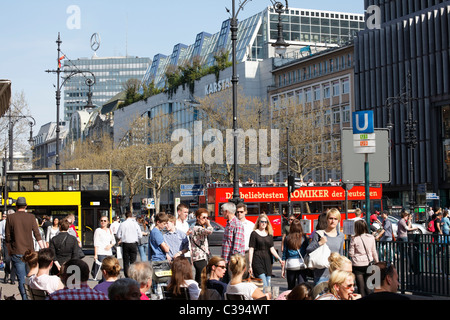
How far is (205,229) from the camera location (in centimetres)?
1184

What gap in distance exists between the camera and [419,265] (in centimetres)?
1388

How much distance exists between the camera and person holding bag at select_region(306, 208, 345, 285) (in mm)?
10797

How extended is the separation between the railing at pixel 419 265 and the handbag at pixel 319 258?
3.24m

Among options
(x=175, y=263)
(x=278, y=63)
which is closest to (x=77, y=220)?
(x=175, y=263)

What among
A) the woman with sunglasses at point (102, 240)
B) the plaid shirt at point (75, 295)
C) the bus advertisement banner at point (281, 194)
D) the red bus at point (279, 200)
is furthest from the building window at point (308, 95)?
the plaid shirt at point (75, 295)

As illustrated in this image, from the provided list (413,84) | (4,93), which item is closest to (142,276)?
(4,93)

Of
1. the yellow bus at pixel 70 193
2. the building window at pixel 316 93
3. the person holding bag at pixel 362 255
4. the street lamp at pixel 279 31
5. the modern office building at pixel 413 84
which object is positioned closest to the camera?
the person holding bag at pixel 362 255

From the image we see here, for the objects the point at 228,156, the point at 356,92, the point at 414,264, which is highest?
the point at 356,92

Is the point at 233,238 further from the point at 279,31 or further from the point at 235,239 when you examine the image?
the point at 279,31

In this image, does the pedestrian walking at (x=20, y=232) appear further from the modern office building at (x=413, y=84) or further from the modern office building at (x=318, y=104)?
the modern office building at (x=413, y=84)

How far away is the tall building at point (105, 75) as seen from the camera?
17027cm

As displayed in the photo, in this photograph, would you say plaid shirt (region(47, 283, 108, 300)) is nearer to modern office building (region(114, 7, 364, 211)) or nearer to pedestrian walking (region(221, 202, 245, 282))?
pedestrian walking (region(221, 202, 245, 282))

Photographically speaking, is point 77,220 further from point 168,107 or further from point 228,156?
point 168,107
